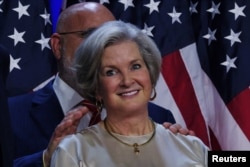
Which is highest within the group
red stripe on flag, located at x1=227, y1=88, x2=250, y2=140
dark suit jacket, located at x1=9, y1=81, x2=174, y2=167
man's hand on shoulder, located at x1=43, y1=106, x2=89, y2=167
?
man's hand on shoulder, located at x1=43, y1=106, x2=89, y2=167

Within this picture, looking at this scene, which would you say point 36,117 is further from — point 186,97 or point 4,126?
point 4,126

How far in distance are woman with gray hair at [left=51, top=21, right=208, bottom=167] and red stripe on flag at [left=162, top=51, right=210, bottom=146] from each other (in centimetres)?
94

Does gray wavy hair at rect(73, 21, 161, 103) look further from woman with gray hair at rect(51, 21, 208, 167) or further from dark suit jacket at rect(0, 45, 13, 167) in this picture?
dark suit jacket at rect(0, 45, 13, 167)

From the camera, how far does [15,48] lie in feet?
8.30

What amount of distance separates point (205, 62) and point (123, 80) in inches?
43.5

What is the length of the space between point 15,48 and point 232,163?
152 centimetres

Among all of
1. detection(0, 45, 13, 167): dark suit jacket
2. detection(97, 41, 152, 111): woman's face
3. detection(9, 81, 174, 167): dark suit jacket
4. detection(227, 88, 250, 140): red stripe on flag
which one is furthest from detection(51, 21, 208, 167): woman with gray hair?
detection(227, 88, 250, 140): red stripe on flag

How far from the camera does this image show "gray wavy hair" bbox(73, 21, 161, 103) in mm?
1647

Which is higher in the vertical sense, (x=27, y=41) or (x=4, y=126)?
(x=4, y=126)

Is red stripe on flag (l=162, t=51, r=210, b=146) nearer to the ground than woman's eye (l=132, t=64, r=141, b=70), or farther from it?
nearer to the ground

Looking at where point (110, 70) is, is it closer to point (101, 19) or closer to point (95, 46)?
point (95, 46)

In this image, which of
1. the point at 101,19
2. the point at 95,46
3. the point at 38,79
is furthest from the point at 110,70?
the point at 38,79

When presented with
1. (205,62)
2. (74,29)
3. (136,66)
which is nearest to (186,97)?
(205,62)

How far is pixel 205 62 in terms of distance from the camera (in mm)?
2668
